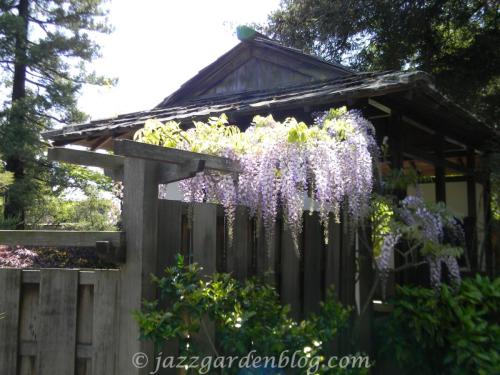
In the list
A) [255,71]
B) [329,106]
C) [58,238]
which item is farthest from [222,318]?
[255,71]

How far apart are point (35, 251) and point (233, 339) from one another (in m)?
5.42

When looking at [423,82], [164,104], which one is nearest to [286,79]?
[164,104]

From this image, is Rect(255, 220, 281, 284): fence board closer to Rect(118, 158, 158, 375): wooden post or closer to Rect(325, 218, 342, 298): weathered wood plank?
Rect(325, 218, 342, 298): weathered wood plank

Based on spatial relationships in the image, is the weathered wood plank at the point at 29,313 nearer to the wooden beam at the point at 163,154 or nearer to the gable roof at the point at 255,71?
the wooden beam at the point at 163,154

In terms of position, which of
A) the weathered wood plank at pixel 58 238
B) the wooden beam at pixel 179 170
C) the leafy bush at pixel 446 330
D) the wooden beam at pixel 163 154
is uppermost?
the wooden beam at pixel 163 154

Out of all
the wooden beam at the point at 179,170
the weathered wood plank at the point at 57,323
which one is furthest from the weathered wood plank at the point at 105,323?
the wooden beam at the point at 179,170

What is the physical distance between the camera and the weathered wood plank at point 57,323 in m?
2.13

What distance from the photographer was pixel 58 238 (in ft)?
7.36

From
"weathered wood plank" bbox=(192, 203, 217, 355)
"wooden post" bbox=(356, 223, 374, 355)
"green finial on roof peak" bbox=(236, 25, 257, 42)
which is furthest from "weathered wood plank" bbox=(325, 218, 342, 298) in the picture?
"green finial on roof peak" bbox=(236, 25, 257, 42)

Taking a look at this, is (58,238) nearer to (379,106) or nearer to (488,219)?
(379,106)

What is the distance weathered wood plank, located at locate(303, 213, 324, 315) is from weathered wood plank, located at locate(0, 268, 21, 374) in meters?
1.70

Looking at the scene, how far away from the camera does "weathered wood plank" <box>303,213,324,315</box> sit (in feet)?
9.84

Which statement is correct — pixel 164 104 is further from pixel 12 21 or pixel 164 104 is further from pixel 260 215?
pixel 12 21

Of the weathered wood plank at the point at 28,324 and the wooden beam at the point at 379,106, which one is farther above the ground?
the wooden beam at the point at 379,106
